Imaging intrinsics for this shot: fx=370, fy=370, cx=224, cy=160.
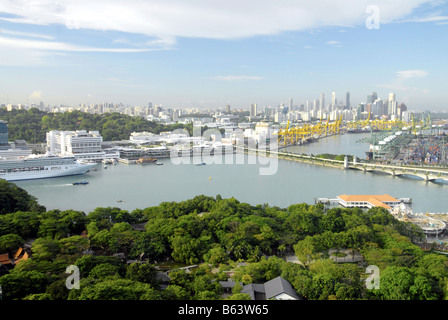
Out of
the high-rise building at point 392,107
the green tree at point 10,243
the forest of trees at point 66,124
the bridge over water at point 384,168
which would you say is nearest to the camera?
the green tree at point 10,243

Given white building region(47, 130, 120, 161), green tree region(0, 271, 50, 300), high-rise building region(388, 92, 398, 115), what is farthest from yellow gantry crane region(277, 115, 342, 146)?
high-rise building region(388, 92, 398, 115)

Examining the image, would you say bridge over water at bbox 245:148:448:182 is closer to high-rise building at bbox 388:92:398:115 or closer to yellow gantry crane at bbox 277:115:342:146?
yellow gantry crane at bbox 277:115:342:146

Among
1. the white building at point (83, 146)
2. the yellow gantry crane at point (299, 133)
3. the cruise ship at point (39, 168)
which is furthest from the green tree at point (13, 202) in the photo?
the yellow gantry crane at point (299, 133)

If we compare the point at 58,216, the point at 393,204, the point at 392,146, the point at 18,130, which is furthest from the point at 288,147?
the point at 58,216

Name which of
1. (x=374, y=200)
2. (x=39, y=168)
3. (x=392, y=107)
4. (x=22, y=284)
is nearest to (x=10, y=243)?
(x=22, y=284)

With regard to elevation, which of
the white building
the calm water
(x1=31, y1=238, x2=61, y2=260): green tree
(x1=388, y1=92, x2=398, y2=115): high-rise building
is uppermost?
(x1=388, y1=92, x2=398, y2=115): high-rise building

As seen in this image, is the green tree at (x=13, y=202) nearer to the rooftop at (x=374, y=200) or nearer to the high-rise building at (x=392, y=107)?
the rooftop at (x=374, y=200)

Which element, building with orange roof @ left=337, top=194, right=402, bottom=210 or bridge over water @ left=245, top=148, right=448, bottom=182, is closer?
building with orange roof @ left=337, top=194, right=402, bottom=210
